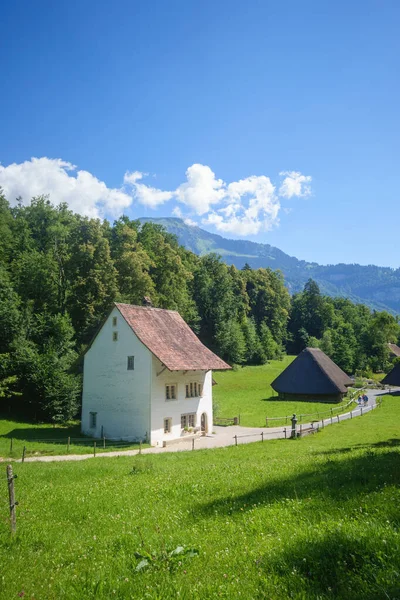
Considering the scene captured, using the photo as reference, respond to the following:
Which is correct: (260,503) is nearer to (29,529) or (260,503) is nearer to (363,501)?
(363,501)

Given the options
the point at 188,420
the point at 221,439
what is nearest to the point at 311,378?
the point at 188,420

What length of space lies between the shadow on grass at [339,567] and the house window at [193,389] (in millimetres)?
29214

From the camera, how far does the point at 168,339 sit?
35.3 m

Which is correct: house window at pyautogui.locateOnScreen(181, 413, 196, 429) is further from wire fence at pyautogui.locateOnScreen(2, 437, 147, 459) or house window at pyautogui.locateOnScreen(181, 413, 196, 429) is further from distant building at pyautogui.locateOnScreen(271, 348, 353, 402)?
distant building at pyautogui.locateOnScreen(271, 348, 353, 402)

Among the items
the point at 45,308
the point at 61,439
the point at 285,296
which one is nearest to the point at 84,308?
the point at 45,308

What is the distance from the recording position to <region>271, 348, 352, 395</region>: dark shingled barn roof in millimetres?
55125

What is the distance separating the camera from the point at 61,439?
98.6 feet

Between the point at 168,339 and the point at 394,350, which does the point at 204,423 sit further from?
the point at 394,350

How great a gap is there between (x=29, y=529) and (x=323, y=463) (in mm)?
9185

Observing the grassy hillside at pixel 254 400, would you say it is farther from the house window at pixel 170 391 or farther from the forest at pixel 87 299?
the house window at pixel 170 391

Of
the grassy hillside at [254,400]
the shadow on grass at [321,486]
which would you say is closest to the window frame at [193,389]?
the grassy hillside at [254,400]

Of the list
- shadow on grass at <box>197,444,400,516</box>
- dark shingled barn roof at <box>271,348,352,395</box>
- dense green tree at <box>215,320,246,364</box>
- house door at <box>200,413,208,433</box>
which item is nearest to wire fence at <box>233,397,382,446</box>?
dark shingled barn roof at <box>271,348,352,395</box>

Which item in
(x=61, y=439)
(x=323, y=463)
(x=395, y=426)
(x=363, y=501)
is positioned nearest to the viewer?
(x=363, y=501)

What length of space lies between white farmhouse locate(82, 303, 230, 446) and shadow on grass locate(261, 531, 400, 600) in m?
25.3
